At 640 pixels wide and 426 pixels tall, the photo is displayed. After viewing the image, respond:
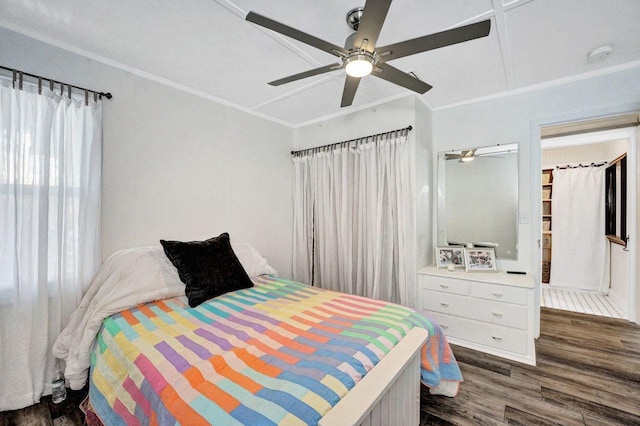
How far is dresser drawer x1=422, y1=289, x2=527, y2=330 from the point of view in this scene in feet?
7.64

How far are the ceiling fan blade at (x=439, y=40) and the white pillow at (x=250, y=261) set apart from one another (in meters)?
2.07

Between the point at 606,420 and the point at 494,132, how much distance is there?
246cm

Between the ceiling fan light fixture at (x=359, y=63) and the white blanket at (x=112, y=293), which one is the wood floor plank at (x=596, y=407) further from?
the white blanket at (x=112, y=293)

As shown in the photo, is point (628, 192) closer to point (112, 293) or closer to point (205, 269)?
point (205, 269)

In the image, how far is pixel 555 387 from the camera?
1.98m

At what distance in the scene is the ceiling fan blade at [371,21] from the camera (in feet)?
3.71

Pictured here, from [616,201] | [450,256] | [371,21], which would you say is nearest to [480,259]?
[450,256]

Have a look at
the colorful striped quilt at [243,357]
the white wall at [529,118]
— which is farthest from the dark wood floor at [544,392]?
the white wall at [529,118]

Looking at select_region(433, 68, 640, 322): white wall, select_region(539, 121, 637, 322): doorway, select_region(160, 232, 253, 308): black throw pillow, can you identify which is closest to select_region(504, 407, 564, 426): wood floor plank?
select_region(433, 68, 640, 322): white wall

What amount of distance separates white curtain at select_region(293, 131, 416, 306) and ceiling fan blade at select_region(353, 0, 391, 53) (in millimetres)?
1522

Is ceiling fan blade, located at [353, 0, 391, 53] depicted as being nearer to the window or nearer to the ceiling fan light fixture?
the ceiling fan light fixture

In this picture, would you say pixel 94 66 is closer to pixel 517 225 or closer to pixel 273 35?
pixel 273 35

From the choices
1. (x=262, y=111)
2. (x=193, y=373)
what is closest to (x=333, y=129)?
(x=262, y=111)

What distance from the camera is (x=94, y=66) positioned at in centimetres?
211
